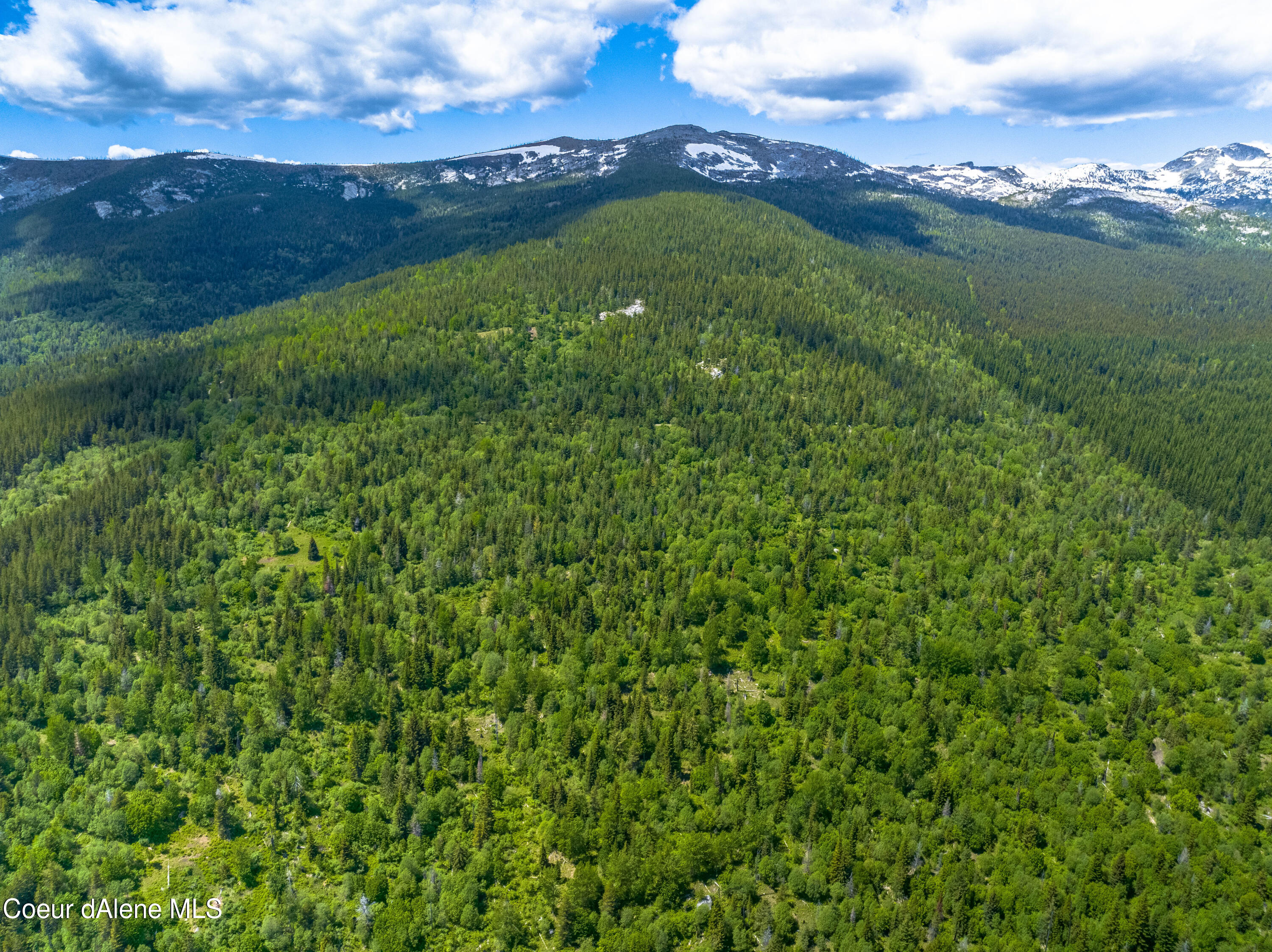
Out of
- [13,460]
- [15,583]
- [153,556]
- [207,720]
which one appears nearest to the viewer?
[207,720]

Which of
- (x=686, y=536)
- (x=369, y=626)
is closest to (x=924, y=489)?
(x=686, y=536)

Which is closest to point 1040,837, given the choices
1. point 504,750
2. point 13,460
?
point 504,750

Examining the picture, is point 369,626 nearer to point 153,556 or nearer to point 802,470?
point 153,556

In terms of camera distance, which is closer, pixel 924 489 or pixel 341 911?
pixel 341 911

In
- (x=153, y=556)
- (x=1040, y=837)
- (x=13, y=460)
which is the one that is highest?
(x=13, y=460)

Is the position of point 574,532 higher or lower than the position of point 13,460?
lower

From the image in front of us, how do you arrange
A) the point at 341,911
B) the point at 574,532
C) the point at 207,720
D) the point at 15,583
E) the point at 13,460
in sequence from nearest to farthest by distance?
the point at 341,911, the point at 207,720, the point at 15,583, the point at 574,532, the point at 13,460
